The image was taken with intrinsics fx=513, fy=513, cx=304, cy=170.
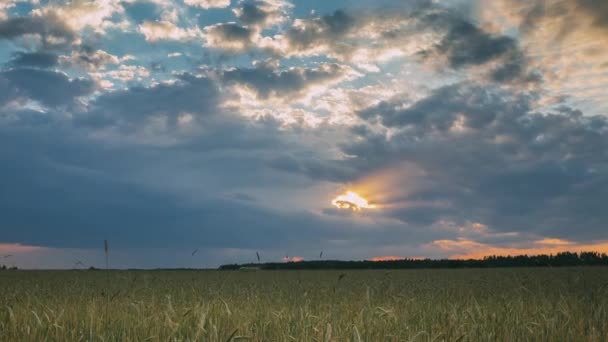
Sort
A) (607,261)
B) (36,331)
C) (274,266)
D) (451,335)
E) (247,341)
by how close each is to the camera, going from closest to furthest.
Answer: (247,341)
(36,331)
(451,335)
(607,261)
(274,266)

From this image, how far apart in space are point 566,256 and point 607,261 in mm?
4568

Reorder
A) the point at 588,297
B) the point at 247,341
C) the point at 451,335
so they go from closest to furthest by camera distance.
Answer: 1. the point at 247,341
2. the point at 451,335
3. the point at 588,297

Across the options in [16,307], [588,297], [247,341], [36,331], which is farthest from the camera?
[588,297]

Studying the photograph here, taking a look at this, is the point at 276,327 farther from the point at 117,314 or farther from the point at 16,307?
the point at 16,307

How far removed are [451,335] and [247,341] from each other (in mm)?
2422

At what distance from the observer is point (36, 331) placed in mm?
5430

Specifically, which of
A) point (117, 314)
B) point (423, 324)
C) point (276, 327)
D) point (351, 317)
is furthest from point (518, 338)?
point (117, 314)

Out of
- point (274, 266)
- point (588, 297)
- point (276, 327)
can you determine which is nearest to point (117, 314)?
point (276, 327)

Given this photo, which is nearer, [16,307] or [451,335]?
[451,335]

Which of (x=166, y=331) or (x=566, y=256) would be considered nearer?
(x=166, y=331)

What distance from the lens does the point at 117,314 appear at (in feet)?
23.0

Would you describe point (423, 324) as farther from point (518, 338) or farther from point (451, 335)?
point (518, 338)

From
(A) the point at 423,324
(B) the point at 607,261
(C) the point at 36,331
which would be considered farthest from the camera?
(B) the point at 607,261

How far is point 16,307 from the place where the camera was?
8.34 m
